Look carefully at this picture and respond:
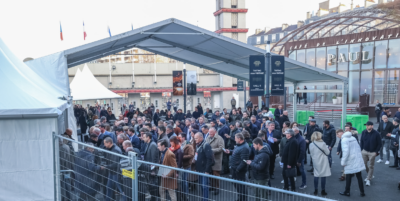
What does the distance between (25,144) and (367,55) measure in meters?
27.7

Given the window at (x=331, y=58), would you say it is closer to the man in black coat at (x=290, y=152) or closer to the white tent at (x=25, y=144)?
the man in black coat at (x=290, y=152)

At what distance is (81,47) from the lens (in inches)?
412

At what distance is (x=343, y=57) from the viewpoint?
2859cm

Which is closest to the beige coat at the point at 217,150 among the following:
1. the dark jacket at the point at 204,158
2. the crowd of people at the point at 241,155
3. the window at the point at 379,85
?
the crowd of people at the point at 241,155

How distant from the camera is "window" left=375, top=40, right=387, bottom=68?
1023 inches

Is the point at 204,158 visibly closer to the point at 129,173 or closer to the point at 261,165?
the point at 261,165

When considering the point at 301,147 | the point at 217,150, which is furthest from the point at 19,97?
the point at 301,147

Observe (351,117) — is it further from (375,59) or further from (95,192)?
(95,192)

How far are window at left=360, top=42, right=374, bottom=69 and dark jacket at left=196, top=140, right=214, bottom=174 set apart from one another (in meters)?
24.6

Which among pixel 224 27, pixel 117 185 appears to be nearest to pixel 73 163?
pixel 117 185

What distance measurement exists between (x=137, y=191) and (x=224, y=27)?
42530 millimetres

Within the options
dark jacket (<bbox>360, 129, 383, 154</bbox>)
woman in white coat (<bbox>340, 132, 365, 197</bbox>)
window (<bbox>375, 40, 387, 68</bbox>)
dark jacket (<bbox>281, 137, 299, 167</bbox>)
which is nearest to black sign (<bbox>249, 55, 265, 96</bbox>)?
dark jacket (<bbox>360, 129, 383, 154</bbox>)

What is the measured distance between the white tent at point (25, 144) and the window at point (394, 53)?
87.8 feet

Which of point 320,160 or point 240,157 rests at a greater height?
point 240,157
